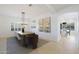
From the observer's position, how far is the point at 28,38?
5.84ft

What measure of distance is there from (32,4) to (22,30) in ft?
1.36

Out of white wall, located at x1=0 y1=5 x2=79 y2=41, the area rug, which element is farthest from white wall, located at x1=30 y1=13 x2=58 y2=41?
the area rug

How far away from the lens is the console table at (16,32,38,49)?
1.78m

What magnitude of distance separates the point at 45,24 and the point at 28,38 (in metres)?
0.34

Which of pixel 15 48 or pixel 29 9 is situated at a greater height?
pixel 29 9

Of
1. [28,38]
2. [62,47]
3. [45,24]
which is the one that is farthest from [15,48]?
[62,47]

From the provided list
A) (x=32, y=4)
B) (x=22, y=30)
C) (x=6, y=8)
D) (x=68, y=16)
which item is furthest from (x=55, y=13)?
(x=6, y=8)

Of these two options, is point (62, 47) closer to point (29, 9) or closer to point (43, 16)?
point (43, 16)

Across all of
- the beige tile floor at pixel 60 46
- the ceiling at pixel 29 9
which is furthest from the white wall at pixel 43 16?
the beige tile floor at pixel 60 46

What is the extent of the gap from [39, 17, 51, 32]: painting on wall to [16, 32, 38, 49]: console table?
147 mm

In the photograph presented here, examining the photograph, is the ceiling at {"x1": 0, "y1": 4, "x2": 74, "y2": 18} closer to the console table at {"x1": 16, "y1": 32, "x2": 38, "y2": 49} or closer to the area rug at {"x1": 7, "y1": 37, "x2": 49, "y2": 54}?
the console table at {"x1": 16, "y1": 32, "x2": 38, "y2": 49}

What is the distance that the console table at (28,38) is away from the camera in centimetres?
178

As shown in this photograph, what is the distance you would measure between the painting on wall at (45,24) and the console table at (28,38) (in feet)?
0.48

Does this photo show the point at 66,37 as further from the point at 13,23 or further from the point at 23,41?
the point at 13,23
